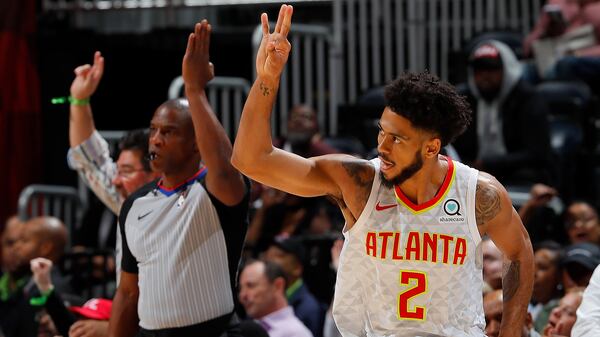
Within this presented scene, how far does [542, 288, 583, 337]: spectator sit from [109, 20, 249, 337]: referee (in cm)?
175

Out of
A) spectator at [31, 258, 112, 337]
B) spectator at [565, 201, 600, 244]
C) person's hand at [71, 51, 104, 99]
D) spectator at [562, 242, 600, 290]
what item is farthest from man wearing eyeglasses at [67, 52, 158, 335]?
spectator at [565, 201, 600, 244]

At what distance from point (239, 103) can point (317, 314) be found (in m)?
2.78

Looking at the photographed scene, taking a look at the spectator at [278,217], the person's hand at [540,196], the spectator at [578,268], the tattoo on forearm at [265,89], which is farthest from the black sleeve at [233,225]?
the spectator at [278,217]

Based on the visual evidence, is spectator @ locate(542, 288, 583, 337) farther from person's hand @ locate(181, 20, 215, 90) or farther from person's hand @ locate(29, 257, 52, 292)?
person's hand @ locate(29, 257, 52, 292)

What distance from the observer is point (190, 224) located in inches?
193

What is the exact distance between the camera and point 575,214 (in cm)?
777

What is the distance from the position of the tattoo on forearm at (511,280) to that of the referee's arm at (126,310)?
1.68 meters

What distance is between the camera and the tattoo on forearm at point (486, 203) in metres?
4.30

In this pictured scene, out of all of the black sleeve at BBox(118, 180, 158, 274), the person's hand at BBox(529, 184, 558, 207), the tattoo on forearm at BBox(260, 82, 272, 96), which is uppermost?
the tattoo on forearm at BBox(260, 82, 272, 96)

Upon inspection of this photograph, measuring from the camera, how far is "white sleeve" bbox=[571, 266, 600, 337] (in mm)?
4914

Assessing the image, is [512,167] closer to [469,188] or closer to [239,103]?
[239,103]

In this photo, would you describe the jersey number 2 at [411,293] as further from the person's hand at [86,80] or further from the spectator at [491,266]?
the spectator at [491,266]

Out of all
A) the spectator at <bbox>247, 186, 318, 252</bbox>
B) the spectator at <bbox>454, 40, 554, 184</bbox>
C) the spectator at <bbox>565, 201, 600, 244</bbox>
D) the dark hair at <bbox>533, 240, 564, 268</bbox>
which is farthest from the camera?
the spectator at <bbox>454, 40, 554, 184</bbox>

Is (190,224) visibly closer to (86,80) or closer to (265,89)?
(265,89)
